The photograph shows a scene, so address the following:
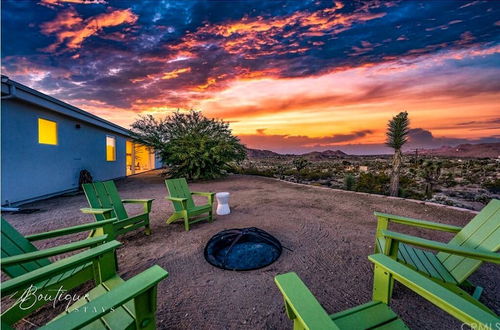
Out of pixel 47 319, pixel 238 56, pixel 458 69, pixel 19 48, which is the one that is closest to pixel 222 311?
pixel 47 319

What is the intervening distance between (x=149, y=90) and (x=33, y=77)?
437cm

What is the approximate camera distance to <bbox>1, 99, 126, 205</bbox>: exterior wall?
5.99 m

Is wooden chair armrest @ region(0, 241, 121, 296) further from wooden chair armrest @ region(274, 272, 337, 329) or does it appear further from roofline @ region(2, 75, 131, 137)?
A: roofline @ region(2, 75, 131, 137)

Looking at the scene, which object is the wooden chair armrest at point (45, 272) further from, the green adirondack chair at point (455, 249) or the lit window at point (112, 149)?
the lit window at point (112, 149)

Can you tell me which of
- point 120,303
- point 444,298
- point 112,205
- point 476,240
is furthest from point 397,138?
point 120,303

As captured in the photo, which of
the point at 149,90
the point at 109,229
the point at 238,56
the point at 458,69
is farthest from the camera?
the point at 149,90

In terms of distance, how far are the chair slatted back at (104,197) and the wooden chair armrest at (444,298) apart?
3.96 meters

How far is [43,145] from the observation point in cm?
716

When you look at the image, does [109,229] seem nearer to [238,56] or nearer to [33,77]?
[238,56]

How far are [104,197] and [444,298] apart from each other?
4.43m

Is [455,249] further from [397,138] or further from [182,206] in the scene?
[397,138]

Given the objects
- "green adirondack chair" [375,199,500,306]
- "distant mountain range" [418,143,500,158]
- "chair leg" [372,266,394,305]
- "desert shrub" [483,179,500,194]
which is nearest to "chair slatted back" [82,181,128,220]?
"chair leg" [372,266,394,305]

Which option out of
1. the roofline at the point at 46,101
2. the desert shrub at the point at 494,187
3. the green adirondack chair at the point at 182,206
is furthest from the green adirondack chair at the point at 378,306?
the desert shrub at the point at 494,187

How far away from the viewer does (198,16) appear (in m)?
7.36
